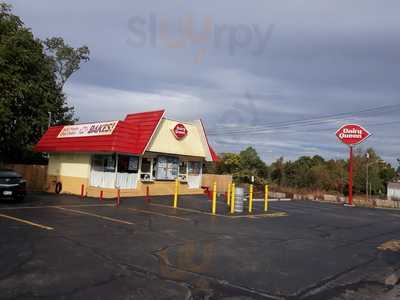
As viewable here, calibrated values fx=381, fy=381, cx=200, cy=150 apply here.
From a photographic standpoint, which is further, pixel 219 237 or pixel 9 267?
pixel 219 237

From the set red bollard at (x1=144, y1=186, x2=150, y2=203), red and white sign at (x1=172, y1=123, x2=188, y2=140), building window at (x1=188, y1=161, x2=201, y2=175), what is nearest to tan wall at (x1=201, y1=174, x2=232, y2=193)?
building window at (x1=188, y1=161, x2=201, y2=175)

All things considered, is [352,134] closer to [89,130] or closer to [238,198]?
[238,198]

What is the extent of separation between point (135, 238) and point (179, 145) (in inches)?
706

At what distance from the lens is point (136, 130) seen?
25.2 metres

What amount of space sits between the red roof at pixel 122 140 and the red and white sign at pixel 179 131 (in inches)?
75.7

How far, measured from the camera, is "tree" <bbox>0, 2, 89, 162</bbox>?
25141 millimetres

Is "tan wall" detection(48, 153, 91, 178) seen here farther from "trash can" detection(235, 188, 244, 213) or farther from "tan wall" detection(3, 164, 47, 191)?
"trash can" detection(235, 188, 244, 213)

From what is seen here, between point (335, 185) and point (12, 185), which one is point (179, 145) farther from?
point (335, 185)

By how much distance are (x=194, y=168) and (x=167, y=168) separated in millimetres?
3287

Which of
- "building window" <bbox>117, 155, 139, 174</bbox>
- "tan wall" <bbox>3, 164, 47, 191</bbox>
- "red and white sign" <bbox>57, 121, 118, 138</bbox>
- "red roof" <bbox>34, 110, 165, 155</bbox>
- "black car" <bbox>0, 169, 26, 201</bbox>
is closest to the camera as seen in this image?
"black car" <bbox>0, 169, 26, 201</bbox>

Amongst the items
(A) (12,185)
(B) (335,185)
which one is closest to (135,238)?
(A) (12,185)

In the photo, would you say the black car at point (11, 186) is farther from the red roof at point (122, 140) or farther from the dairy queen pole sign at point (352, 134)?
the dairy queen pole sign at point (352, 134)

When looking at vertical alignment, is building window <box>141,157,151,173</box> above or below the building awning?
below

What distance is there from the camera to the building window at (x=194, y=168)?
29531mm
